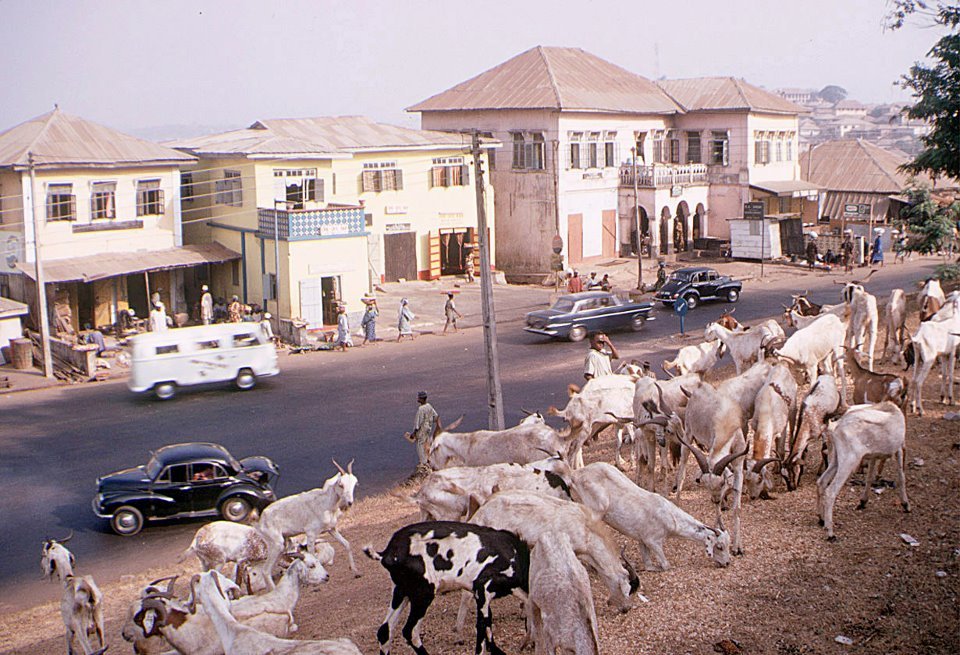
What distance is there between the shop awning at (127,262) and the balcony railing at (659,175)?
22.4 m

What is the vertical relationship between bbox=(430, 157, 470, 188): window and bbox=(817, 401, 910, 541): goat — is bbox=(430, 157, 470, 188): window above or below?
above

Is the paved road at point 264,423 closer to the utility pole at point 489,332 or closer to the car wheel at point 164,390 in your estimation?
the car wheel at point 164,390

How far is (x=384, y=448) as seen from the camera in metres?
22.4

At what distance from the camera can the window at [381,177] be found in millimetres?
44656

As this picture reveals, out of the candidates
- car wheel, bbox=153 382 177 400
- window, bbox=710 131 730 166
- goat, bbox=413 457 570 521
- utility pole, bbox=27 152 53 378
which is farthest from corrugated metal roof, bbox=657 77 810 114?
goat, bbox=413 457 570 521

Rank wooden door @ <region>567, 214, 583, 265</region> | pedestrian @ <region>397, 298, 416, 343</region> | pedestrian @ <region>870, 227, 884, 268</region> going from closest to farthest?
pedestrian @ <region>397, 298, 416, 343</region>, pedestrian @ <region>870, 227, 884, 268</region>, wooden door @ <region>567, 214, 583, 265</region>

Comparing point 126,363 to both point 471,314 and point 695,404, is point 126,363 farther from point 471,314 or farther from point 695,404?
point 695,404

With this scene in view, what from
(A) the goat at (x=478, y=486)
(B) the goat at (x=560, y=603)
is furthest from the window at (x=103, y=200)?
(B) the goat at (x=560, y=603)

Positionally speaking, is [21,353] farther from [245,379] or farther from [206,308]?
[245,379]

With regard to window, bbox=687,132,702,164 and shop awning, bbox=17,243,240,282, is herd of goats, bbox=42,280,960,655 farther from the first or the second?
window, bbox=687,132,702,164

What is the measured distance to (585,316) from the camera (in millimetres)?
33531

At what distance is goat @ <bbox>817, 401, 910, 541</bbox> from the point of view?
41.3 ft

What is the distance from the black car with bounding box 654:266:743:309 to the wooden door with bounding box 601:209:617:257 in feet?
43.8

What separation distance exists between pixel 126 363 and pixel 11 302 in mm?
4285
